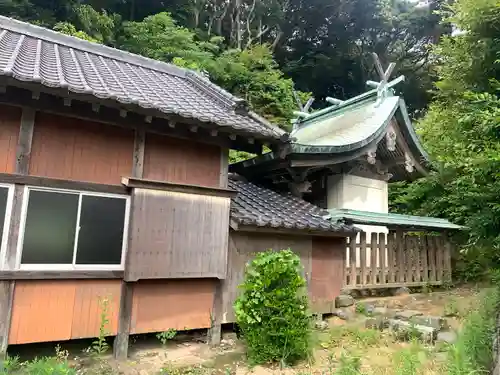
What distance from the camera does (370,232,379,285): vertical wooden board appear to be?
32.7ft

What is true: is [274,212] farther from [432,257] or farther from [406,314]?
[432,257]

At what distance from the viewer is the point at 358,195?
11188 millimetres

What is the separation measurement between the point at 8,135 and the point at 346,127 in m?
9.30

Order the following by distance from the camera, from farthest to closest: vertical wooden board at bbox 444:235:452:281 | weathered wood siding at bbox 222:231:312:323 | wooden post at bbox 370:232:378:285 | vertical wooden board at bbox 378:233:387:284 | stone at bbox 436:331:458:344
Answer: vertical wooden board at bbox 444:235:452:281
vertical wooden board at bbox 378:233:387:284
wooden post at bbox 370:232:378:285
weathered wood siding at bbox 222:231:312:323
stone at bbox 436:331:458:344

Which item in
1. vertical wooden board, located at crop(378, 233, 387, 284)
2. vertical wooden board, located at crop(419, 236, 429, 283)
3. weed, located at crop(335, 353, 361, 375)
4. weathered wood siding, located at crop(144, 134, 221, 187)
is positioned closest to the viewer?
weed, located at crop(335, 353, 361, 375)

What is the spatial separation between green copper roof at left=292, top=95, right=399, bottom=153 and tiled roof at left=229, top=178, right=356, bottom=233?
1.37 meters

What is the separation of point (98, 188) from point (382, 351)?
5.27 metres

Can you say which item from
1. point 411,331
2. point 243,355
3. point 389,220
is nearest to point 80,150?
point 243,355

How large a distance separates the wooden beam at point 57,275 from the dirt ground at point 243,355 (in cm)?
126

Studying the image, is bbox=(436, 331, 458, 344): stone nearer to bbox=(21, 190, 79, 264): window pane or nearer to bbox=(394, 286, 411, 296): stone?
bbox=(394, 286, 411, 296): stone

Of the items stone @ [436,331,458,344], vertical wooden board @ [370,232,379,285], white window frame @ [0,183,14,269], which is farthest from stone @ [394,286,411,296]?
white window frame @ [0,183,14,269]

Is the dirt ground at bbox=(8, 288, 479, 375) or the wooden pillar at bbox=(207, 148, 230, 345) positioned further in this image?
the wooden pillar at bbox=(207, 148, 230, 345)

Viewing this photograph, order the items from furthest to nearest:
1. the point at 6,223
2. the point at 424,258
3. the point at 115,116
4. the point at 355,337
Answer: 1. the point at 424,258
2. the point at 355,337
3. the point at 115,116
4. the point at 6,223

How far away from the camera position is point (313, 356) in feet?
19.9
